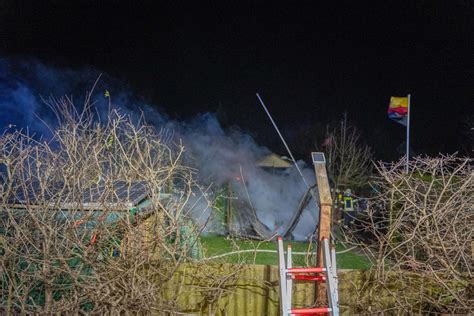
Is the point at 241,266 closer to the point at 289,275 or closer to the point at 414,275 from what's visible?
the point at 289,275

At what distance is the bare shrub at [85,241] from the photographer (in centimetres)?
548

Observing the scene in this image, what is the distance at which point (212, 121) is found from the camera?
24.7 meters

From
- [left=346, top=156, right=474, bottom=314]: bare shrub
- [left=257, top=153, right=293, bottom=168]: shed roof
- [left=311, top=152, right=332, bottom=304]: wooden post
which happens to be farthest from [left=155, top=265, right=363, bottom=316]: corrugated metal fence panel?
[left=257, top=153, right=293, bottom=168]: shed roof

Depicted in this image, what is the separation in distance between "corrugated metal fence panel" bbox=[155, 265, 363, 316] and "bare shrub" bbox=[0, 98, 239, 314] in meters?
0.17

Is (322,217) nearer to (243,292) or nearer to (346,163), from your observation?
(243,292)

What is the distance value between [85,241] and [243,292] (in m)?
2.31

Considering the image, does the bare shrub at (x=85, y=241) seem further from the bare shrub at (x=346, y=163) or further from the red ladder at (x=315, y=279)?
the bare shrub at (x=346, y=163)

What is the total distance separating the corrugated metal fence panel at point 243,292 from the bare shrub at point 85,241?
0.17m

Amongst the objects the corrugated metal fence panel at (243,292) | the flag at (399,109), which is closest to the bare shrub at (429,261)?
the corrugated metal fence panel at (243,292)

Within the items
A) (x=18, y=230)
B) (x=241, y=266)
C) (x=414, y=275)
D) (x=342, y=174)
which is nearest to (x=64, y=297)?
(x=18, y=230)

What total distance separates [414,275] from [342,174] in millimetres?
17144

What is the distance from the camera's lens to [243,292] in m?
6.12

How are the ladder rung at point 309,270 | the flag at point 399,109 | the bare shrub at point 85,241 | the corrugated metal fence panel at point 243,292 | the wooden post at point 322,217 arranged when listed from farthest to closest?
1. the flag at point 399,109
2. the corrugated metal fence panel at point 243,292
3. the wooden post at point 322,217
4. the bare shrub at point 85,241
5. the ladder rung at point 309,270

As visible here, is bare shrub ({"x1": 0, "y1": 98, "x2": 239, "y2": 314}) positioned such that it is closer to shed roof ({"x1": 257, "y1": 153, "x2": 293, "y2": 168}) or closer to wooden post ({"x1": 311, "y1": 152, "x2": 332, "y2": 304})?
wooden post ({"x1": 311, "y1": 152, "x2": 332, "y2": 304})
